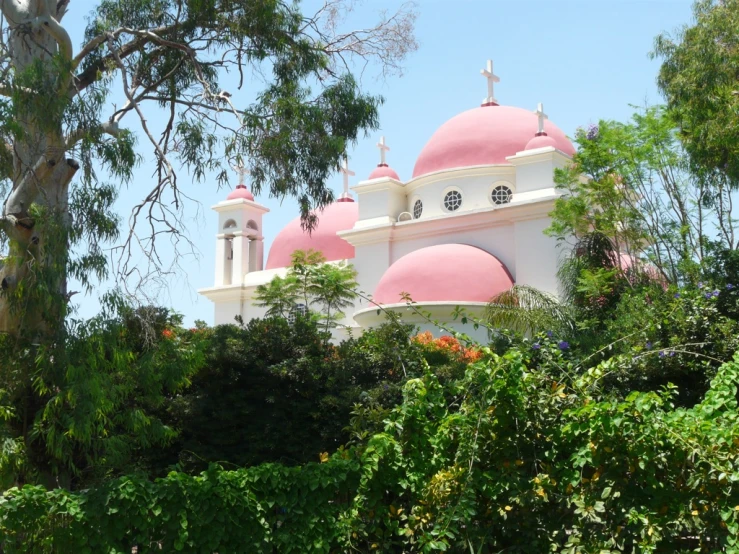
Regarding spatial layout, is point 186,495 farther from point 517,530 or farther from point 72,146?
point 72,146

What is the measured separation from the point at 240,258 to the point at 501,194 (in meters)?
9.82

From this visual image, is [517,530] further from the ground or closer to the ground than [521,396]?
closer to the ground

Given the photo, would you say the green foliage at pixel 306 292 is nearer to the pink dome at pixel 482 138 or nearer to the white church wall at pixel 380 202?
the white church wall at pixel 380 202

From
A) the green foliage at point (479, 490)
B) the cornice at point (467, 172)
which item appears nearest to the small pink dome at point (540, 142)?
the cornice at point (467, 172)

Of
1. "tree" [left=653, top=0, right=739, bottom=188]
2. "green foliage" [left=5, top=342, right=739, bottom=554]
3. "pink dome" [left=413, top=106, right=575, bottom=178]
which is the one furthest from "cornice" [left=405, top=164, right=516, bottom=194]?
"green foliage" [left=5, top=342, right=739, bottom=554]

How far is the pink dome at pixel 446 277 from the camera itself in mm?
20156

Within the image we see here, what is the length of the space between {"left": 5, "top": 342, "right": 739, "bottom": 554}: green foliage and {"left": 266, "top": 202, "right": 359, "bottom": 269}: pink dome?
19.4 m

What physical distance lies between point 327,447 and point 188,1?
6.26 meters

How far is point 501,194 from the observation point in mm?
22781

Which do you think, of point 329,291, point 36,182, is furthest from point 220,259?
point 36,182

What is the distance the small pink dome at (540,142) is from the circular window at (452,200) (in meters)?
2.25

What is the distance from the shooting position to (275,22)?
461 inches

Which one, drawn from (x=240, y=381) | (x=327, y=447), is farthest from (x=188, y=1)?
(x=327, y=447)

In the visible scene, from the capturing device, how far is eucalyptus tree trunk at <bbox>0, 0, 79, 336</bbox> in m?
9.02
